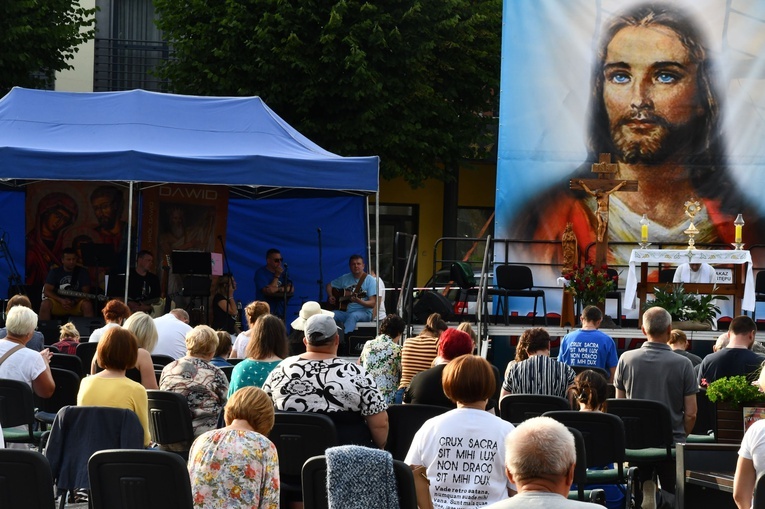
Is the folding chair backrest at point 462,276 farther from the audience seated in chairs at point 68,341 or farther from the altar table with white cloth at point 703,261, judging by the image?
the audience seated in chairs at point 68,341

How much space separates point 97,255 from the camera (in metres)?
15.7

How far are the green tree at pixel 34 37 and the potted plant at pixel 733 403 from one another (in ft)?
55.0

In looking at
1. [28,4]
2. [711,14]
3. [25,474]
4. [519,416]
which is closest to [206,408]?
[519,416]

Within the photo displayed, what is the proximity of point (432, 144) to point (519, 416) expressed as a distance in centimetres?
1573

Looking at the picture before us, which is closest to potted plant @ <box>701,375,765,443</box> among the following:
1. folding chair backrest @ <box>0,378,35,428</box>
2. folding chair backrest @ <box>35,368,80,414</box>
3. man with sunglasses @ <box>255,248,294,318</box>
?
folding chair backrest @ <box>0,378,35,428</box>

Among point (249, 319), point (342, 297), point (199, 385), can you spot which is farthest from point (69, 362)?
point (342, 297)

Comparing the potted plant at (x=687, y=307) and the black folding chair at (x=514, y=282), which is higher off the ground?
the black folding chair at (x=514, y=282)

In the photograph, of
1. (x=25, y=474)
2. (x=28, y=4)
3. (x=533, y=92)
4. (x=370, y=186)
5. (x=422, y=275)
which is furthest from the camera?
(x=422, y=275)

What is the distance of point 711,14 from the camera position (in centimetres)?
1817

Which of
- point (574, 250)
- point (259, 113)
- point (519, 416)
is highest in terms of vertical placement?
point (259, 113)

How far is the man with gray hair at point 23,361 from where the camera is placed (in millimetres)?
8117

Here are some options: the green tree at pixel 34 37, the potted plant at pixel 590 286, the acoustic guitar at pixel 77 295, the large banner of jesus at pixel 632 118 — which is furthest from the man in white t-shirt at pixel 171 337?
the green tree at pixel 34 37

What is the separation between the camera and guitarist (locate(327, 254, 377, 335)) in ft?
49.3

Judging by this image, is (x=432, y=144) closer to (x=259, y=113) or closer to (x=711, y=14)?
(x=711, y=14)
